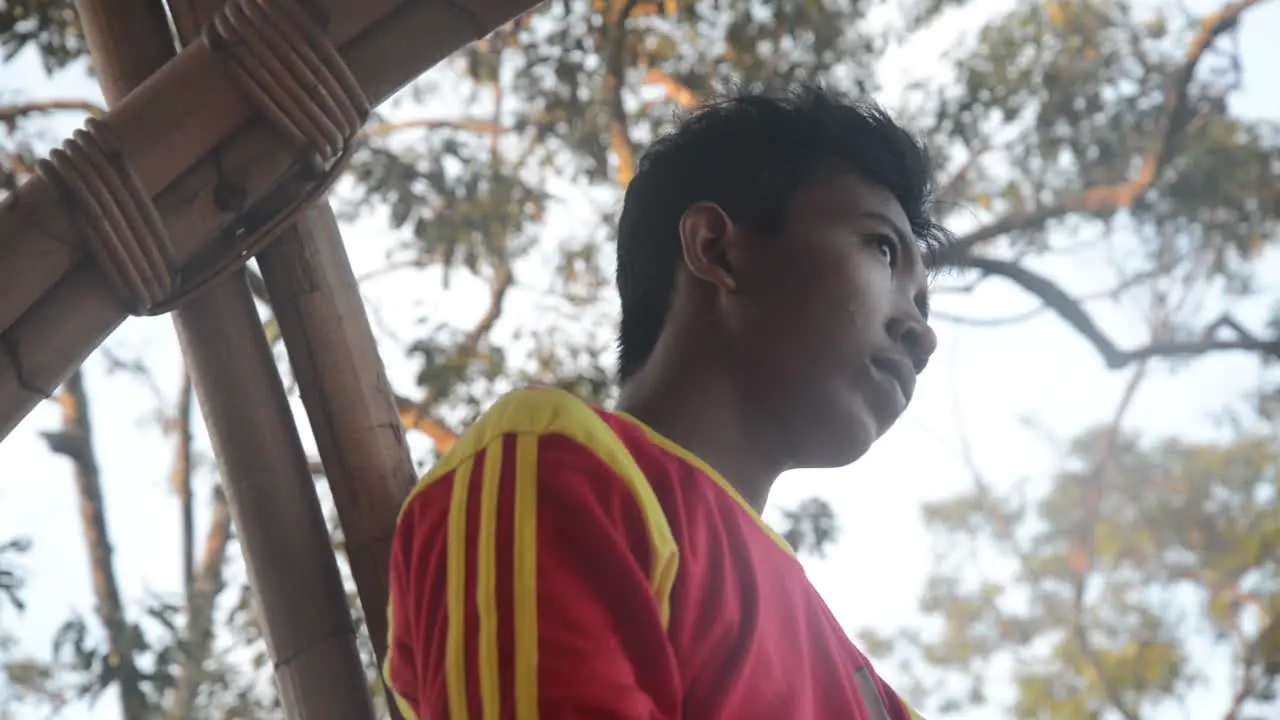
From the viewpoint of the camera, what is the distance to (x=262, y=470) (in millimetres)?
759

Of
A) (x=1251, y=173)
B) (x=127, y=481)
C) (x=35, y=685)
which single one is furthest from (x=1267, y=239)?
(x=35, y=685)

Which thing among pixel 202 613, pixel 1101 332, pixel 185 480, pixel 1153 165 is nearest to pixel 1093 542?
pixel 1153 165

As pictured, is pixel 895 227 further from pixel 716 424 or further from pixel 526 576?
pixel 526 576

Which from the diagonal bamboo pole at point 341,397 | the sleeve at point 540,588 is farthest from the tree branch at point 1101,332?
the sleeve at point 540,588

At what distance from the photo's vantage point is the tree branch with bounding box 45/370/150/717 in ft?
5.20

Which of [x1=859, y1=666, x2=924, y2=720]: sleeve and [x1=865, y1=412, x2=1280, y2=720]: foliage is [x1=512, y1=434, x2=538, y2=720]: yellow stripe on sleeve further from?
[x1=865, y1=412, x2=1280, y2=720]: foliage

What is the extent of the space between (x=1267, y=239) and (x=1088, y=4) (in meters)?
0.85

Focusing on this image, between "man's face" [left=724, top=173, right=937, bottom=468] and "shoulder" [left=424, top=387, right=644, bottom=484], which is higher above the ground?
"man's face" [left=724, top=173, right=937, bottom=468]

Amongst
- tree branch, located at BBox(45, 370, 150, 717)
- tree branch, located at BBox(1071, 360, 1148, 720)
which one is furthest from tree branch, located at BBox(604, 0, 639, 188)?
tree branch, located at BBox(1071, 360, 1148, 720)

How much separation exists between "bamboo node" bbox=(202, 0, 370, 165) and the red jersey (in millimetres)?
174

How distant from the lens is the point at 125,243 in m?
0.60

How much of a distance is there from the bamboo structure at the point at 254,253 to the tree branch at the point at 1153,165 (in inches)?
94.8

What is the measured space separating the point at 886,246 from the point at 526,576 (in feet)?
1.25

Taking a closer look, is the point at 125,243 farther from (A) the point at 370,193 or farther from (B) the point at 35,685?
(B) the point at 35,685
